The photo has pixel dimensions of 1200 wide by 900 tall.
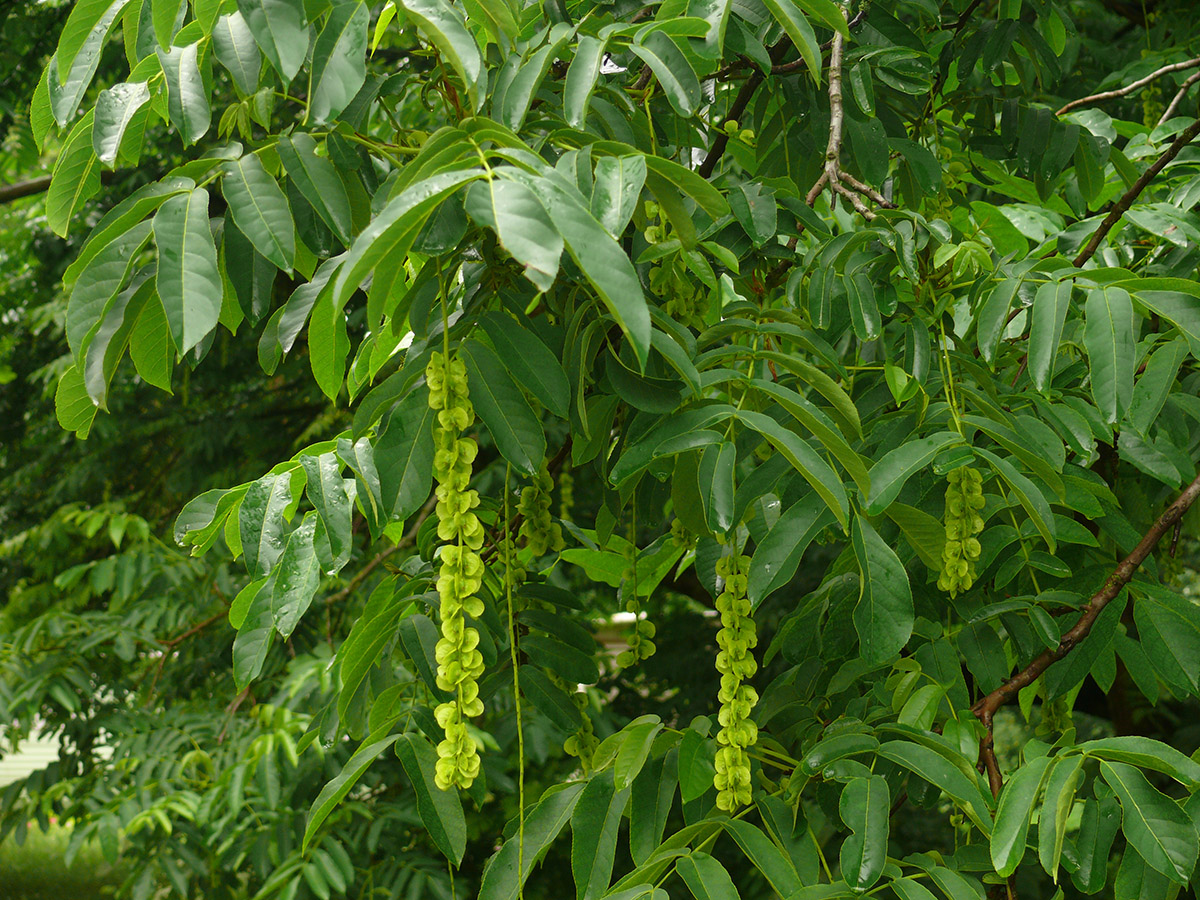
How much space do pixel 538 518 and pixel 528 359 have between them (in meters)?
0.28

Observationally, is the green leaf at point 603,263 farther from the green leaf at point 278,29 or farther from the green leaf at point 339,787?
the green leaf at point 339,787

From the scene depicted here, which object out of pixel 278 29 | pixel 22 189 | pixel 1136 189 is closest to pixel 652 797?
pixel 278 29

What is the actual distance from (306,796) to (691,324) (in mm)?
2316

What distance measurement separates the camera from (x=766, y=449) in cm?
126

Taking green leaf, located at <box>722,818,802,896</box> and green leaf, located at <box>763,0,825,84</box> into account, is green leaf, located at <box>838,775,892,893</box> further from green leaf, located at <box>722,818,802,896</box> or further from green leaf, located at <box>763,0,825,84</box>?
green leaf, located at <box>763,0,825,84</box>

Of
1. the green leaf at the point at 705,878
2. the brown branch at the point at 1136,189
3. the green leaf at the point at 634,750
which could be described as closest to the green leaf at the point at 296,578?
the green leaf at the point at 634,750

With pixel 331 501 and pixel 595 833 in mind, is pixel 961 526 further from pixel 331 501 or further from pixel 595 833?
pixel 331 501

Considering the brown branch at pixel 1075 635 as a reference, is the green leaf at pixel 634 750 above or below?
above

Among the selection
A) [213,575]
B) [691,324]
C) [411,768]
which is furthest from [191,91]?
[213,575]

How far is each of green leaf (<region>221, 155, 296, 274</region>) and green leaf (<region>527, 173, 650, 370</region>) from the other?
0.35 meters

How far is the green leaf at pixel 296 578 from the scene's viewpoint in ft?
3.32

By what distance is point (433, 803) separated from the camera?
3.41 feet

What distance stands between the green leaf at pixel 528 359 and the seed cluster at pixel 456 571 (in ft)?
0.28

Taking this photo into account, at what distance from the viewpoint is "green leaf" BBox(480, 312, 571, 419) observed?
97 centimetres
